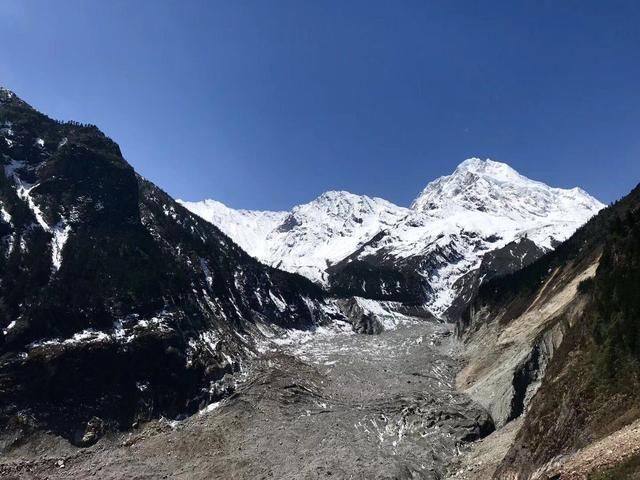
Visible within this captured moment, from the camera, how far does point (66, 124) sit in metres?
172

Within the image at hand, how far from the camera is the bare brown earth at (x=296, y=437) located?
218ft

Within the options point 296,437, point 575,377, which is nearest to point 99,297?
point 296,437

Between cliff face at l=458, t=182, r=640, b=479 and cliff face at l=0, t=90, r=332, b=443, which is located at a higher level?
cliff face at l=0, t=90, r=332, b=443

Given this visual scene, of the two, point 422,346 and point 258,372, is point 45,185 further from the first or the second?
point 422,346

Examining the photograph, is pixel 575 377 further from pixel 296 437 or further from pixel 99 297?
pixel 99 297

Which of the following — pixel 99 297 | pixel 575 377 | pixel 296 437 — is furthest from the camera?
pixel 99 297

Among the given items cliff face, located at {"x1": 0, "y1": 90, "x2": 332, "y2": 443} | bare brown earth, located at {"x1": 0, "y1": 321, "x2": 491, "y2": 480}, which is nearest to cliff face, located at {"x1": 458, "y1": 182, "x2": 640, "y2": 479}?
bare brown earth, located at {"x1": 0, "y1": 321, "x2": 491, "y2": 480}

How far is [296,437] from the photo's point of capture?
250 ft

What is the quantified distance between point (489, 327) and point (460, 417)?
169 feet

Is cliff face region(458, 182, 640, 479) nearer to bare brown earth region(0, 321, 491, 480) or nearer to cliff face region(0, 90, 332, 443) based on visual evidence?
bare brown earth region(0, 321, 491, 480)

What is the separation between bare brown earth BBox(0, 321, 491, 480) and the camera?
66438 mm

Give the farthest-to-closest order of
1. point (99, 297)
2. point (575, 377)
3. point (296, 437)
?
point (99, 297) → point (296, 437) → point (575, 377)

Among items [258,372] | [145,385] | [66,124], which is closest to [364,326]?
[258,372]

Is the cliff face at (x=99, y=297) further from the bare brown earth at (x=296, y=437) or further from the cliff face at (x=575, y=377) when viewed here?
the cliff face at (x=575, y=377)
